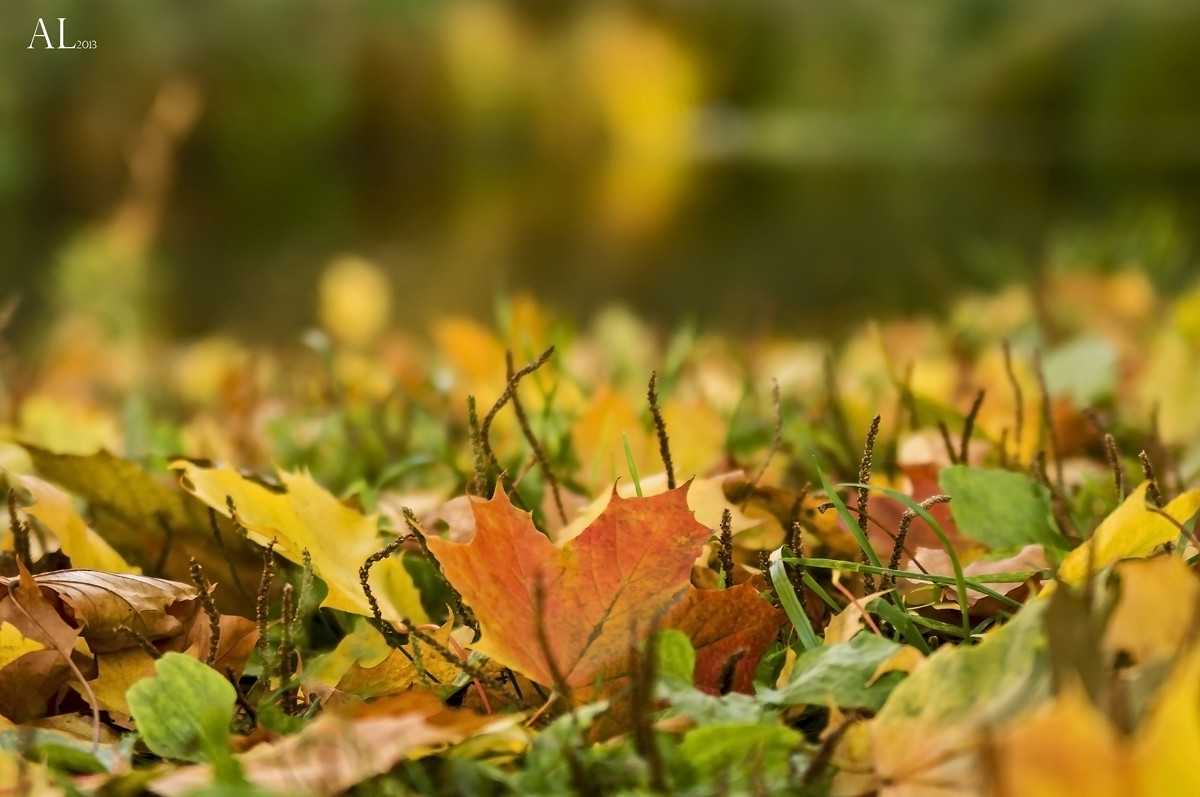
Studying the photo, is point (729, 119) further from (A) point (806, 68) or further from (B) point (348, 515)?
(B) point (348, 515)

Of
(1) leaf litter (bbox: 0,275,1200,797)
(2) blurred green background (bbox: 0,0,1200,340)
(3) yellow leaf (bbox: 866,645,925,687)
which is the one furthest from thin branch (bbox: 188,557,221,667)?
(2) blurred green background (bbox: 0,0,1200,340)

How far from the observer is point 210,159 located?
47.1ft

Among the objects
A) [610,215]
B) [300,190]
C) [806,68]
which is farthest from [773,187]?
[806,68]

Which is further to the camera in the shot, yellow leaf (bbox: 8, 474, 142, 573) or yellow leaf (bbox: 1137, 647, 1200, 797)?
yellow leaf (bbox: 8, 474, 142, 573)

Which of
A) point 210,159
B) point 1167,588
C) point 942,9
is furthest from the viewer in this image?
point 942,9

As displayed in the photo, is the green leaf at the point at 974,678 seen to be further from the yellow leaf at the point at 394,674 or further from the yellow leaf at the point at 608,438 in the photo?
the yellow leaf at the point at 608,438

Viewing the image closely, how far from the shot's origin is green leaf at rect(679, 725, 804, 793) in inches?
Answer: 13.8

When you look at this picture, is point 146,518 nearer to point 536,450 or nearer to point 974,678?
point 536,450

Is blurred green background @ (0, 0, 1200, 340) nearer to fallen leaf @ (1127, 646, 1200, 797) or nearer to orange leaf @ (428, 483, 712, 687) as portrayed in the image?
orange leaf @ (428, 483, 712, 687)

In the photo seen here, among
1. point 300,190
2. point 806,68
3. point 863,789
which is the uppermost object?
point 806,68

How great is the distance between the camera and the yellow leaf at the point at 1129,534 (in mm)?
420

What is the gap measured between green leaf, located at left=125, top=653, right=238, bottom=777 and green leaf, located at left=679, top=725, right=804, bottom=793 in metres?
0.15

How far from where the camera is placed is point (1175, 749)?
0.26m

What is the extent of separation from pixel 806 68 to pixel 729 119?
2.10 metres
